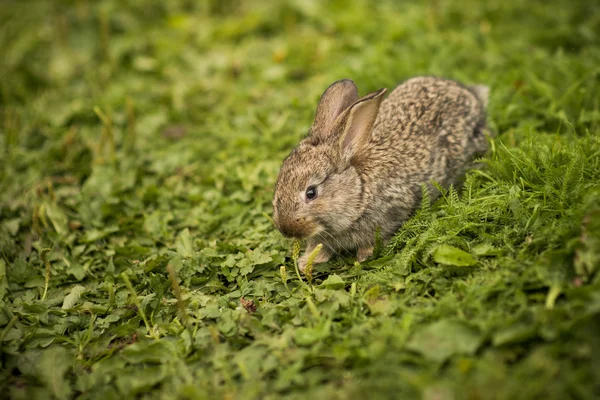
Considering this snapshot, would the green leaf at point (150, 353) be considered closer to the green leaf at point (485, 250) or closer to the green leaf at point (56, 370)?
the green leaf at point (56, 370)

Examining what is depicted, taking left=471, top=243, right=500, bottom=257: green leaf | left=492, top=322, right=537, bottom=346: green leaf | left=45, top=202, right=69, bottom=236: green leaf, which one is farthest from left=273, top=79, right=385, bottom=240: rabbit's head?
left=45, top=202, right=69, bottom=236: green leaf

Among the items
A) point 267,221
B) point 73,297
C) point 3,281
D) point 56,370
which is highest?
point 267,221

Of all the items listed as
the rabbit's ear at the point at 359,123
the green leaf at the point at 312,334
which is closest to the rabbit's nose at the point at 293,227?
the rabbit's ear at the point at 359,123

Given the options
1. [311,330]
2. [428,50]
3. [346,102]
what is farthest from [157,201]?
[428,50]

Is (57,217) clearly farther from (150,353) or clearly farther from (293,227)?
(293,227)

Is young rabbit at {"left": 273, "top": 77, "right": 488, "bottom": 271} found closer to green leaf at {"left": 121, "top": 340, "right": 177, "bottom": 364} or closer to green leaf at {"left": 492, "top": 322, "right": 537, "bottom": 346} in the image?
green leaf at {"left": 121, "top": 340, "right": 177, "bottom": 364}

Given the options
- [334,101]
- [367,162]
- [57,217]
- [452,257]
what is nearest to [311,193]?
[367,162]

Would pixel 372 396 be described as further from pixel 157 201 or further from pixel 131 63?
pixel 131 63
